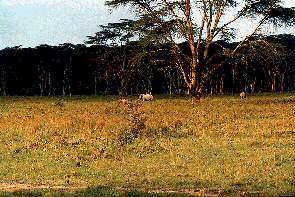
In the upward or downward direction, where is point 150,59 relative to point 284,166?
upward

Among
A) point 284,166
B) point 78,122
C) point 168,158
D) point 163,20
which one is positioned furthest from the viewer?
point 163,20

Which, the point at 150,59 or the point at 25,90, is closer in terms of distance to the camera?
the point at 150,59

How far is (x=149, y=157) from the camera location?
53.4 feet

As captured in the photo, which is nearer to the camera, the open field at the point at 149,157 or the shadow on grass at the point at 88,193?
the shadow on grass at the point at 88,193

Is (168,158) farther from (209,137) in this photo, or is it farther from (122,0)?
(122,0)

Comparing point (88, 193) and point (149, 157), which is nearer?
point (88, 193)

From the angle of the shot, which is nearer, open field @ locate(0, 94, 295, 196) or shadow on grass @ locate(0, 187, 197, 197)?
shadow on grass @ locate(0, 187, 197, 197)

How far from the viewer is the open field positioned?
12078 millimetres

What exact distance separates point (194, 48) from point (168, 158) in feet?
72.8

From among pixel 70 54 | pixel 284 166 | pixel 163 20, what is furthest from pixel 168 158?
pixel 70 54

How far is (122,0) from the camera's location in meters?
37.6

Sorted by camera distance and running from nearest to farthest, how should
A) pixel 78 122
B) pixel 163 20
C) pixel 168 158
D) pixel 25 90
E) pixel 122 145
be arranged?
pixel 168 158 → pixel 122 145 → pixel 78 122 → pixel 163 20 → pixel 25 90

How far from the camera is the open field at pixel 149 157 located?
1208 cm

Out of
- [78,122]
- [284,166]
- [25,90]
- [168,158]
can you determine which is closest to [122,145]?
[168,158]
